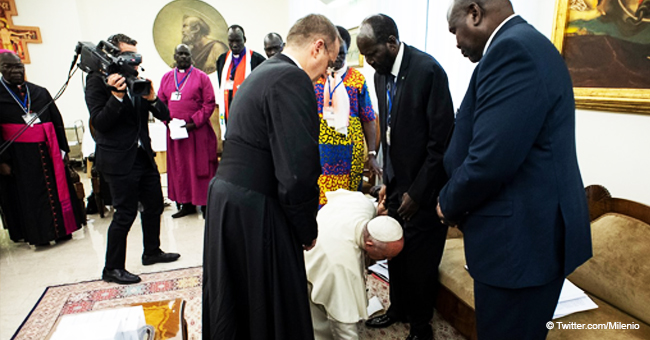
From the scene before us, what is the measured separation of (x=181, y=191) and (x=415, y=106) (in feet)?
9.73

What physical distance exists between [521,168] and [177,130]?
3.22 meters

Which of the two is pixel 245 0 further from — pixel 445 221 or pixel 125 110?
pixel 445 221

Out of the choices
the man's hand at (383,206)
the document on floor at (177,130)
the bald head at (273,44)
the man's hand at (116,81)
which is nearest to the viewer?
the man's hand at (383,206)

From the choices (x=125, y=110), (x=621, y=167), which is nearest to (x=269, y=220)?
(x=125, y=110)

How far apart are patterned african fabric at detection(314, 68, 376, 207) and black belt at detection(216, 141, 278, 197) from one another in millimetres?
1283

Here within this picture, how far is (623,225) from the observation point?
5.38 ft

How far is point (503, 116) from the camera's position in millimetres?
981

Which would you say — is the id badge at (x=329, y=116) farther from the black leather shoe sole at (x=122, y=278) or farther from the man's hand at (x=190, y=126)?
the black leather shoe sole at (x=122, y=278)

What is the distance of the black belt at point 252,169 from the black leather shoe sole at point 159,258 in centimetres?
189

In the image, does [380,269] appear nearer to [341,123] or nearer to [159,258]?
[341,123]

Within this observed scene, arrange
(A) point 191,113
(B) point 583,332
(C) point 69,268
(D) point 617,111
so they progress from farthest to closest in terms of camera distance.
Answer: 1. (A) point 191,113
2. (C) point 69,268
3. (D) point 617,111
4. (B) point 583,332

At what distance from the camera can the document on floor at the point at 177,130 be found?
→ 3.54 meters

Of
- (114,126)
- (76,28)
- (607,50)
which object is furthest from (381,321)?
(76,28)

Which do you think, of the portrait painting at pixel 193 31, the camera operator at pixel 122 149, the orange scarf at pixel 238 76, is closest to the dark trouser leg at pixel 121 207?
the camera operator at pixel 122 149
